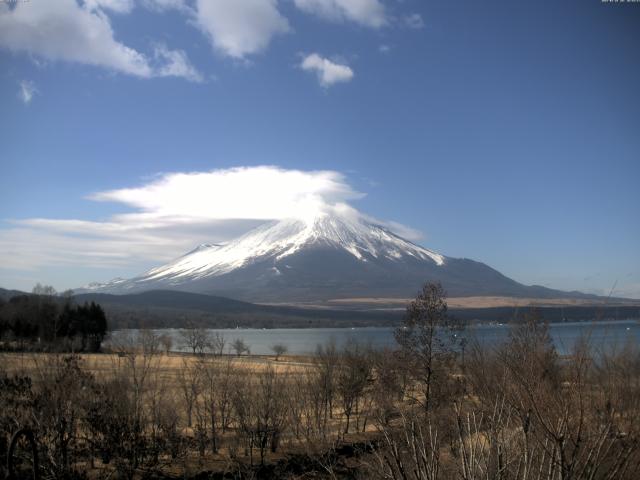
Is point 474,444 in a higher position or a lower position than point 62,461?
Answer: higher

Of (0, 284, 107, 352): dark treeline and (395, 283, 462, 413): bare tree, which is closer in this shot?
(395, 283, 462, 413): bare tree

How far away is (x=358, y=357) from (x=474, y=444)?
97.0 feet

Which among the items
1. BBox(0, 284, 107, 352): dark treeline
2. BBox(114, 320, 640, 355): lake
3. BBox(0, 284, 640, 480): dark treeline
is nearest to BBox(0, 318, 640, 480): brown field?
BBox(0, 284, 640, 480): dark treeline

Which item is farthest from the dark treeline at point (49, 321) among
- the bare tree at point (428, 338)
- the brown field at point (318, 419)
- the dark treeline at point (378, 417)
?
the bare tree at point (428, 338)

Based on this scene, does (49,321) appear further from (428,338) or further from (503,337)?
(503,337)

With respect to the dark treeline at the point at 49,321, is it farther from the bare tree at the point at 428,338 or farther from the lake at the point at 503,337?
the bare tree at the point at 428,338

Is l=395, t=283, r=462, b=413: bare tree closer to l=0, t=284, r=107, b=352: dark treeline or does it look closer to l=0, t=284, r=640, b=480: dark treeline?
l=0, t=284, r=640, b=480: dark treeline

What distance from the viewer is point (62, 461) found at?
14.5 metres

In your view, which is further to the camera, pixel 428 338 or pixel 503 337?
pixel 503 337

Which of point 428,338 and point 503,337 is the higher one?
point 428,338

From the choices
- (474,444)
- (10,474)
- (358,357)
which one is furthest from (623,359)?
(358,357)

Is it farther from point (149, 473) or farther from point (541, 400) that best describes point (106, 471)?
point (541, 400)

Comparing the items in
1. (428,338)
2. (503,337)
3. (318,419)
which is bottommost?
(318,419)

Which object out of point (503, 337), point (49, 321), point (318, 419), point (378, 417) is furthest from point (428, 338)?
point (49, 321)
